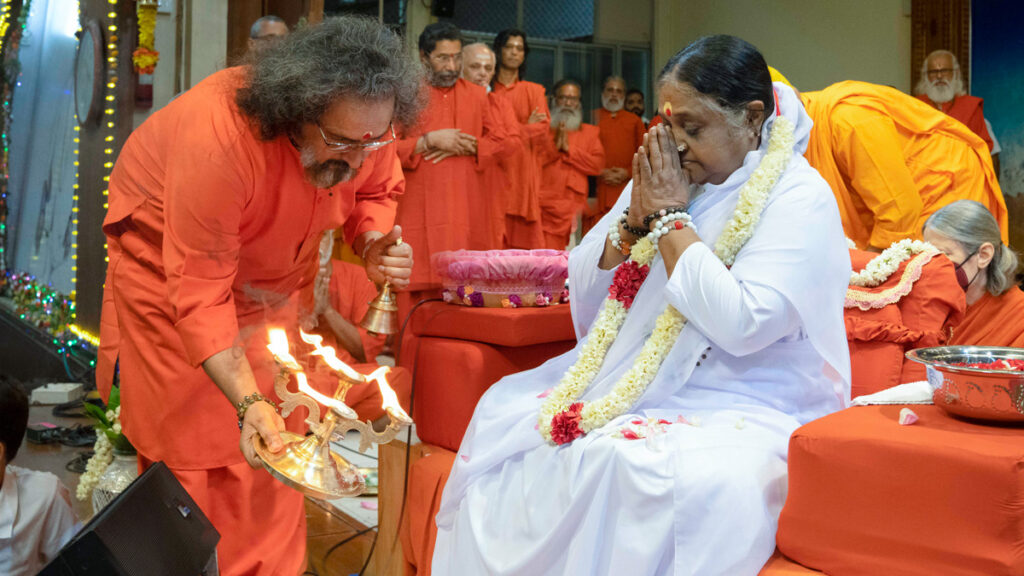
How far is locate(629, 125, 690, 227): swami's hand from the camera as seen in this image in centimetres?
219

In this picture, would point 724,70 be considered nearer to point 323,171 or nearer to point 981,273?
point 323,171

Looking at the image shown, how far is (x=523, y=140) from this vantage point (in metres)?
6.13

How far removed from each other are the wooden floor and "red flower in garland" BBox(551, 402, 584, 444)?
130 cm

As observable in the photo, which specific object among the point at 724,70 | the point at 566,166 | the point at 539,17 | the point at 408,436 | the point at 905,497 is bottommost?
the point at 408,436

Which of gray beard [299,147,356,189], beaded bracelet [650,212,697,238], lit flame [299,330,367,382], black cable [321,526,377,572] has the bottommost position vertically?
black cable [321,526,377,572]

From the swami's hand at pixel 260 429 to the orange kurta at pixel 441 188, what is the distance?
316 cm

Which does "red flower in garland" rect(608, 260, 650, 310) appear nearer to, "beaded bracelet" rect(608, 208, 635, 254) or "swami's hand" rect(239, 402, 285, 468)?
"beaded bracelet" rect(608, 208, 635, 254)

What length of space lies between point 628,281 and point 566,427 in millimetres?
421

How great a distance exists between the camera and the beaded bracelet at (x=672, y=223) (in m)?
2.15

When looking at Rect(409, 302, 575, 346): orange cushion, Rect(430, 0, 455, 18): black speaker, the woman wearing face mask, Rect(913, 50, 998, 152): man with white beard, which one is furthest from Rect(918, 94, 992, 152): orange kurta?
Rect(409, 302, 575, 346): orange cushion

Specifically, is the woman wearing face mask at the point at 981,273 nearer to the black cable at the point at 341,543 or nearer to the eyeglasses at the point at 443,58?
the black cable at the point at 341,543

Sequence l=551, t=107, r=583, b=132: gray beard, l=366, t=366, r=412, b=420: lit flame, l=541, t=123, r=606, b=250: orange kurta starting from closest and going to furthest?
l=366, t=366, r=412, b=420: lit flame, l=541, t=123, r=606, b=250: orange kurta, l=551, t=107, r=583, b=132: gray beard

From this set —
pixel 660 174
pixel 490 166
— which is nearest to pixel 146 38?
pixel 490 166

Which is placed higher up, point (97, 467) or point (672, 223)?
point (672, 223)
